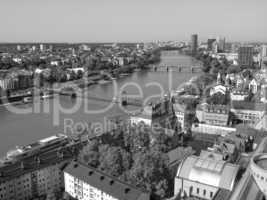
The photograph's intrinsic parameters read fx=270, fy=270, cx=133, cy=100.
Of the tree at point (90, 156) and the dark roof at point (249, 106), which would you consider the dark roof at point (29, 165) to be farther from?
the dark roof at point (249, 106)

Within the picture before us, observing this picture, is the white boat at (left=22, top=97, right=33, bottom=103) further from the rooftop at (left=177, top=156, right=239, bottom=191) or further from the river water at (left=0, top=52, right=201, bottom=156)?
the rooftop at (left=177, top=156, right=239, bottom=191)

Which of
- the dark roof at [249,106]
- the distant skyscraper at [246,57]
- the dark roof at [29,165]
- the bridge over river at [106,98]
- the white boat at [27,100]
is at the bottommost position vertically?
the dark roof at [29,165]

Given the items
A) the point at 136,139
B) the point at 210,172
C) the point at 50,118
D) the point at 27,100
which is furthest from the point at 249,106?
the point at 27,100

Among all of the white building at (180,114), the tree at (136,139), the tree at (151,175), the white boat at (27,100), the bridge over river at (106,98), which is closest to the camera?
the tree at (151,175)

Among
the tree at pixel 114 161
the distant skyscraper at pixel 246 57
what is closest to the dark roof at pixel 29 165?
the tree at pixel 114 161

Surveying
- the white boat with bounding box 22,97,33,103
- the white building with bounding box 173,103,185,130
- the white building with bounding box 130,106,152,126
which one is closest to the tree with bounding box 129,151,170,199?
the white building with bounding box 130,106,152,126

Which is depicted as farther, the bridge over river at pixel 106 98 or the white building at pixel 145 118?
the bridge over river at pixel 106 98

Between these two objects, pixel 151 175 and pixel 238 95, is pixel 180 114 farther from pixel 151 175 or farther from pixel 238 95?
pixel 151 175

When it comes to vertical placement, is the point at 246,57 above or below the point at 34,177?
above
